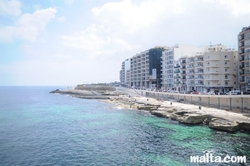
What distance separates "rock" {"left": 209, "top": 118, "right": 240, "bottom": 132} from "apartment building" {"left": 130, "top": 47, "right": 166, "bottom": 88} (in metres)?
90.0

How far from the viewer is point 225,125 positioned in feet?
120

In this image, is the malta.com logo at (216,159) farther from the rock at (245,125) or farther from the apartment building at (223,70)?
the apartment building at (223,70)

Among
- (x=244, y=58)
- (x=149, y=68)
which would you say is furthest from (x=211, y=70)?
(x=149, y=68)

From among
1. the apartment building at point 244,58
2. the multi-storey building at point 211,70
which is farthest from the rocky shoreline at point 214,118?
the multi-storey building at point 211,70

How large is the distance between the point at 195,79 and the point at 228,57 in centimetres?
1713

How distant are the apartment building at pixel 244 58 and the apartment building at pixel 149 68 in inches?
2376

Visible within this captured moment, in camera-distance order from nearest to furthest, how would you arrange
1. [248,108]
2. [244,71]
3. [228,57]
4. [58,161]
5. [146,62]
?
[58,161] → [248,108] → [244,71] → [228,57] → [146,62]

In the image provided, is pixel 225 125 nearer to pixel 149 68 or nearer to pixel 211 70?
pixel 211 70

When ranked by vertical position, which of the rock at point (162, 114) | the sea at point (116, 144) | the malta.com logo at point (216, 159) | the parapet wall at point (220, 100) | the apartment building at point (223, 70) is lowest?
the malta.com logo at point (216, 159)

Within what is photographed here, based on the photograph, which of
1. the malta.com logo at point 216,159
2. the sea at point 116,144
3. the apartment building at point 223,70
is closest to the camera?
the malta.com logo at point 216,159

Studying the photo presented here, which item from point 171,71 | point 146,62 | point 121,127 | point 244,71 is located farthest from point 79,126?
point 146,62

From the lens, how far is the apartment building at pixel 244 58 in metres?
67.8

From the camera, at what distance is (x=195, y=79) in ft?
297

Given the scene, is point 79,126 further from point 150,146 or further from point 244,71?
point 244,71
